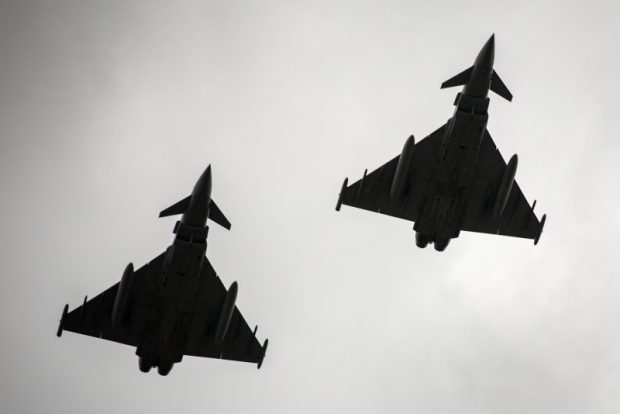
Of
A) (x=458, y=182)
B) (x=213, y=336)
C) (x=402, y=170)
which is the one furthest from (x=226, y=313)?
(x=458, y=182)

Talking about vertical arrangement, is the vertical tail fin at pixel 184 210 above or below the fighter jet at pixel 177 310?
above

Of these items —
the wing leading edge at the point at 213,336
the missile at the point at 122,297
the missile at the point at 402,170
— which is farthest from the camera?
the wing leading edge at the point at 213,336

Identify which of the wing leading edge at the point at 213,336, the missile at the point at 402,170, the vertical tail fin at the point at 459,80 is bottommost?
the wing leading edge at the point at 213,336

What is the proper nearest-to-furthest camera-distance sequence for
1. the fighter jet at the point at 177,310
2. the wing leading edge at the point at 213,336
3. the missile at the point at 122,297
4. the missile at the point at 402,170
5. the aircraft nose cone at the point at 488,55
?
the aircraft nose cone at the point at 488,55
the fighter jet at the point at 177,310
the missile at the point at 122,297
the missile at the point at 402,170
the wing leading edge at the point at 213,336

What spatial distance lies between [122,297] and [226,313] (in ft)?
18.9

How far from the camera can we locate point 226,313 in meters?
41.9

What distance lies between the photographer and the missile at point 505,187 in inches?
1599

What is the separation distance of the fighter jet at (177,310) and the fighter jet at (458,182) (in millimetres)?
9345

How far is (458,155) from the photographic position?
1613 inches

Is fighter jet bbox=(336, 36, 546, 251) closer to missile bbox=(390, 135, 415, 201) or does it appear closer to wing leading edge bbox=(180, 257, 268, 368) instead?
missile bbox=(390, 135, 415, 201)

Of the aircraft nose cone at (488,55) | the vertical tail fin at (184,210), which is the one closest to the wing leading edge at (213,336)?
the vertical tail fin at (184,210)

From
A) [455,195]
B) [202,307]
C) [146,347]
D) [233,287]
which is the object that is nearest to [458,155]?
[455,195]

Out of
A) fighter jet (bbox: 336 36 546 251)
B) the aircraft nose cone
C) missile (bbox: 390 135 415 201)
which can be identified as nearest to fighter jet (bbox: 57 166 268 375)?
fighter jet (bbox: 336 36 546 251)

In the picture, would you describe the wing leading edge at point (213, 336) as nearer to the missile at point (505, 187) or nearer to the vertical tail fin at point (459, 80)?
the missile at point (505, 187)
